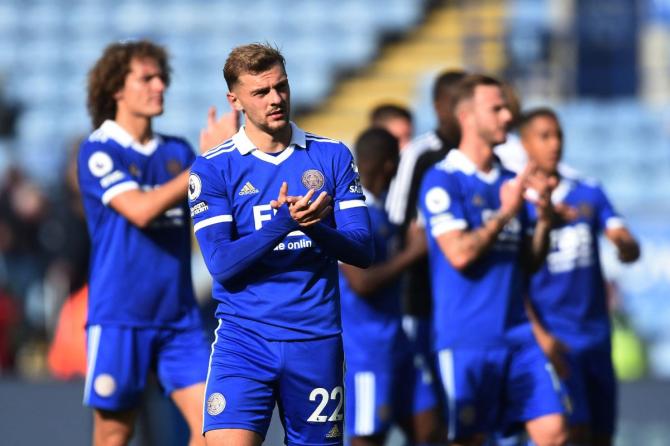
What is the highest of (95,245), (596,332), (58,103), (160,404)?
(58,103)

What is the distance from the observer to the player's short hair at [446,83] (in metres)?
7.22

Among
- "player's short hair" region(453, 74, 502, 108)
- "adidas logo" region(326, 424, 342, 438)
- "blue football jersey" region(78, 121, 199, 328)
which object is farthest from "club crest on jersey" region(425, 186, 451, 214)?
"adidas logo" region(326, 424, 342, 438)

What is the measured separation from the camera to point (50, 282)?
40.1 ft

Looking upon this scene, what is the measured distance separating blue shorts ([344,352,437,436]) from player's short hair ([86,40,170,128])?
1943 millimetres

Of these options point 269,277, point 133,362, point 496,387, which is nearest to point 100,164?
point 133,362

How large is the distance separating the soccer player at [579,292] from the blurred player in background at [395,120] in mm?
901

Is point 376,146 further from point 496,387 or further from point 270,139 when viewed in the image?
point 270,139

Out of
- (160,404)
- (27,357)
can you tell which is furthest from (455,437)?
(27,357)

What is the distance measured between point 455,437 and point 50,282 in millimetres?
6792

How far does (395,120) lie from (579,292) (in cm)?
160

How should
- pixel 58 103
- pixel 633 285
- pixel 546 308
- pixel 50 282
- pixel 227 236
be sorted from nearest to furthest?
Result: pixel 227 236
pixel 546 308
pixel 633 285
pixel 50 282
pixel 58 103

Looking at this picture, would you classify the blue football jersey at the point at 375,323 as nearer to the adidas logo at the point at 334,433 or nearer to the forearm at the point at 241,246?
the adidas logo at the point at 334,433

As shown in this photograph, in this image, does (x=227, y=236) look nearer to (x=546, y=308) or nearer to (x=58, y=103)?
(x=546, y=308)

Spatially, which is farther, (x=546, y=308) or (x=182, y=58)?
(x=182, y=58)
